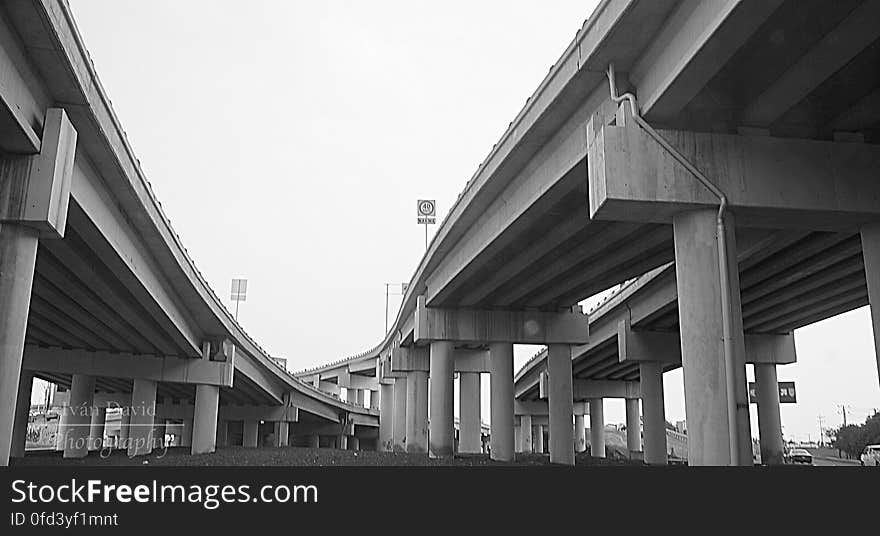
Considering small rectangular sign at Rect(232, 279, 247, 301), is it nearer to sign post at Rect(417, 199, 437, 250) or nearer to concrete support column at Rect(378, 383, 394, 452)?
concrete support column at Rect(378, 383, 394, 452)

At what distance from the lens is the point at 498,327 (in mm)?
35719

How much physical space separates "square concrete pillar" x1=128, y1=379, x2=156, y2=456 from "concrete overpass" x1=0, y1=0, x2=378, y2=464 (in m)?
0.08

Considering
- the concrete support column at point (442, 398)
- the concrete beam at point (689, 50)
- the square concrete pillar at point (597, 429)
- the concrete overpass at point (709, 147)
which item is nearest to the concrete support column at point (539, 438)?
the square concrete pillar at point (597, 429)

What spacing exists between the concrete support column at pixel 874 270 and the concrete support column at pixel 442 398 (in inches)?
904

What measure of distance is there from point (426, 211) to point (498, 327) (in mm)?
17183

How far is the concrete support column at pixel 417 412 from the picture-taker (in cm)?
4712

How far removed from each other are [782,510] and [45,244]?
18946 millimetres

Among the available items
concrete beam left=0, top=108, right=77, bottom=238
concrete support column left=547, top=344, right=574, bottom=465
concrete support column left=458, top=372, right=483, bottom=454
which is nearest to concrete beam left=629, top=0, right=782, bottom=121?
concrete beam left=0, top=108, right=77, bottom=238

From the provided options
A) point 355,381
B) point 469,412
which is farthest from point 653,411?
point 355,381

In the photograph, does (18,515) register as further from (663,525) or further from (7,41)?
(7,41)

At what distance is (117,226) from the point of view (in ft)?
71.6

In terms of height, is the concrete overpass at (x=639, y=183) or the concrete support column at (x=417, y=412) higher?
the concrete overpass at (x=639, y=183)

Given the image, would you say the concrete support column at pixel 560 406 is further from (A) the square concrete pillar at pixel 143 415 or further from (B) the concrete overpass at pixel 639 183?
(A) the square concrete pillar at pixel 143 415

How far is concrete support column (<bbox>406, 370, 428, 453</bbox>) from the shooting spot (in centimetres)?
4712
